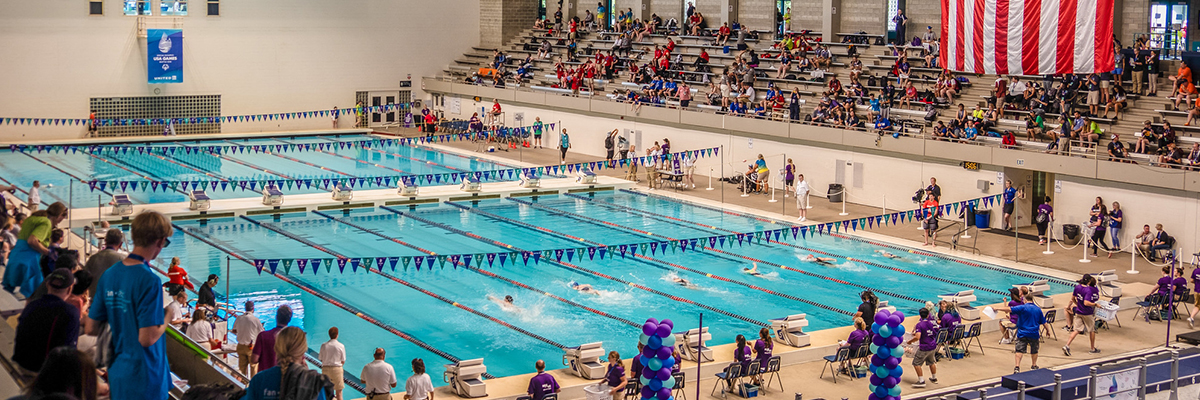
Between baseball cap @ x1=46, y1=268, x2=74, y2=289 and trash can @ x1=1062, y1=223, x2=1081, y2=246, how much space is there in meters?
19.4

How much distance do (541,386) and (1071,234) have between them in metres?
13.9

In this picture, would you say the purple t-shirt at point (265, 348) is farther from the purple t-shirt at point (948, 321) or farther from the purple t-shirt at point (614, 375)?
the purple t-shirt at point (948, 321)

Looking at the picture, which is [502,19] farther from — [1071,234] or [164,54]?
[1071,234]

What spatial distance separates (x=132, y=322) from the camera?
16.3 ft

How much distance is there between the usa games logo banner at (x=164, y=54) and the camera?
36281mm

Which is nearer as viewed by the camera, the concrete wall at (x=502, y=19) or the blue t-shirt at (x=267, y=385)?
the blue t-shirt at (x=267, y=385)

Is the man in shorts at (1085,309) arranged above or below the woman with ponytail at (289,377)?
below

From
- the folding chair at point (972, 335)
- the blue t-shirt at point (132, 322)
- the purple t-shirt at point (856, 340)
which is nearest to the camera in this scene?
the blue t-shirt at point (132, 322)

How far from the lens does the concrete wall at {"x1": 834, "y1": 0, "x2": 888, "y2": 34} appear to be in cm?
3328

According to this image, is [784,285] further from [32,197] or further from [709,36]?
[709,36]

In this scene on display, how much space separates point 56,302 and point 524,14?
39.3 meters

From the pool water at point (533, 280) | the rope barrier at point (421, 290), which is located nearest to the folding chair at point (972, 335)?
the pool water at point (533, 280)

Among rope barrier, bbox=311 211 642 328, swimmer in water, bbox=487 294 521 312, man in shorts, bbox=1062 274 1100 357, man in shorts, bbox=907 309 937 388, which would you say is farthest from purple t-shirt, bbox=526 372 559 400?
man in shorts, bbox=1062 274 1100 357

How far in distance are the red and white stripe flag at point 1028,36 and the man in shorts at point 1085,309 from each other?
825cm
